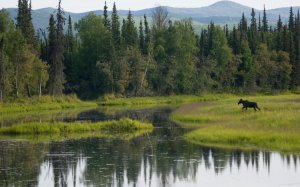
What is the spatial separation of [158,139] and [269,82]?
256 feet

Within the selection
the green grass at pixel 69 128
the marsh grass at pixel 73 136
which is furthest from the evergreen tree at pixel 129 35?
the marsh grass at pixel 73 136

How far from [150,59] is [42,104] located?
30.8 metres

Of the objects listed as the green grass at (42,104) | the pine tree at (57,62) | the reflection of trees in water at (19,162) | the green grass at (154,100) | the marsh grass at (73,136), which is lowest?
the green grass at (154,100)

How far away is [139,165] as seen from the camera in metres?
33.3

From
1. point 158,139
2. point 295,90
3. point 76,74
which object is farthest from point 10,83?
point 295,90

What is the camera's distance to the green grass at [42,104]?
76.6 metres

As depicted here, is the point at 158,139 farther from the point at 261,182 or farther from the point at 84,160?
the point at 261,182

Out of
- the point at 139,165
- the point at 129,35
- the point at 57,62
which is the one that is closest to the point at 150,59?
the point at 129,35

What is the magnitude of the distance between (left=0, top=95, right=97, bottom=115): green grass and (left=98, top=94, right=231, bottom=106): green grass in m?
3.94

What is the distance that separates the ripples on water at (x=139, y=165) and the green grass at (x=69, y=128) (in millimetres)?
6682

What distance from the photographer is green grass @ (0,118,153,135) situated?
165 feet

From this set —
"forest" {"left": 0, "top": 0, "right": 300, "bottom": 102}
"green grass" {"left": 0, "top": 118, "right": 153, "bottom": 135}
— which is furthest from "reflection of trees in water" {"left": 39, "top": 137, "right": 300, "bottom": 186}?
"forest" {"left": 0, "top": 0, "right": 300, "bottom": 102}

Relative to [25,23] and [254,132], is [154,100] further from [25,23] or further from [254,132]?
[254,132]

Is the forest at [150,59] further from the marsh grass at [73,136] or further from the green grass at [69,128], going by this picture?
the marsh grass at [73,136]
